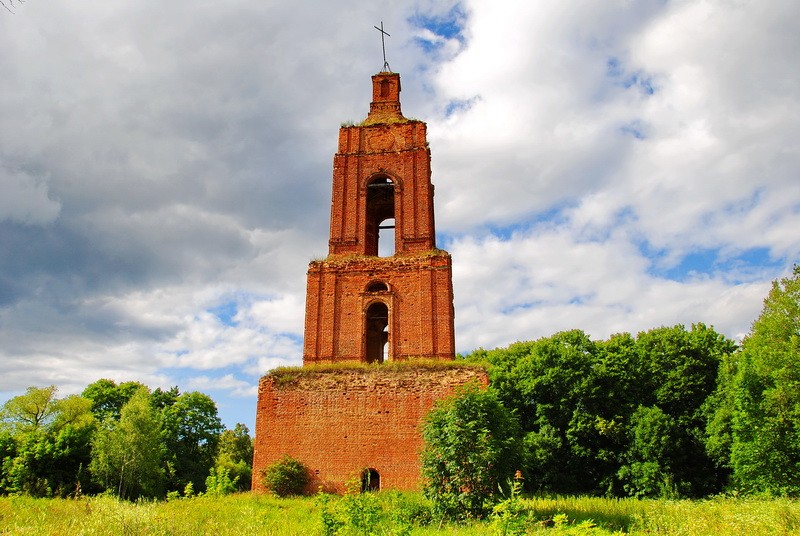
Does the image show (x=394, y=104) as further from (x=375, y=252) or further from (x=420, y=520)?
(x=420, y=520)

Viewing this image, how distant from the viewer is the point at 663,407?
81.5ft

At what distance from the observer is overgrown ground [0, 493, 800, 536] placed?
6.75 meters

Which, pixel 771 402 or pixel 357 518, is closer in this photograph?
pixel 357 518

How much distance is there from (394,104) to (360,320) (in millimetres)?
9008

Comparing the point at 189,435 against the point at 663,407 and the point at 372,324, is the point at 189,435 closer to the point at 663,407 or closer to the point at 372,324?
the point at 372,324

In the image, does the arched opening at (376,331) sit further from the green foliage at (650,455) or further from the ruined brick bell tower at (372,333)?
the green foliage at (650,455)

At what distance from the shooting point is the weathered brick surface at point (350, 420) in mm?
13734

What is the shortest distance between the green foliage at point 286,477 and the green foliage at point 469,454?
145 inches

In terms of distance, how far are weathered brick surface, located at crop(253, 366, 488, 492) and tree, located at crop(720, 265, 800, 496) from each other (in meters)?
11.9

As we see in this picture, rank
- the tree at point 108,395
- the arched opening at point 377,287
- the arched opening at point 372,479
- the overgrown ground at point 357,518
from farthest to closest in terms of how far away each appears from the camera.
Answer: the tree at point 108,395 < the arched opening at point 377,287 < the arched opening at point 372,479 < the overgrown ground at point 357,518

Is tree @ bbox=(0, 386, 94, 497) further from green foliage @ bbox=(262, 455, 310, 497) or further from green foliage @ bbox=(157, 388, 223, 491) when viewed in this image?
green foliage @ bbox=(262, 455, 310, 497)

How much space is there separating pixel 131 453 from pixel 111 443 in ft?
4.36

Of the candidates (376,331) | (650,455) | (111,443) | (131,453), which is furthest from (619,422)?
(111,443)

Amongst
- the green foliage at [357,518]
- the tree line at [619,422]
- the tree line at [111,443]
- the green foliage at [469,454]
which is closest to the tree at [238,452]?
the tree line at [111,443]
